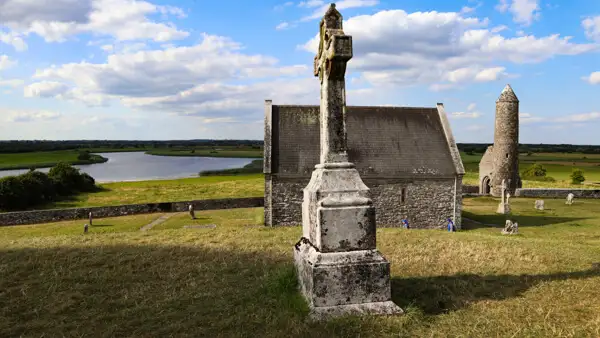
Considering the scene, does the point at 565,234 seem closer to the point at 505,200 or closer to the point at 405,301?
the point at 505,200

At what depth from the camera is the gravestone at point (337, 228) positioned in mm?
5914

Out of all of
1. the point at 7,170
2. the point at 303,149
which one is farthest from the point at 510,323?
the point at 7,170

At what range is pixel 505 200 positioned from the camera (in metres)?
29.2

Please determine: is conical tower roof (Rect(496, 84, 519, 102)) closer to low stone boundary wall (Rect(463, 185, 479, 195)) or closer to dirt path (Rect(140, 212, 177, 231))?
low stone boundary wall (Rect(463, 185, 479, 195))

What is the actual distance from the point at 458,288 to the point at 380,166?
1633 cm

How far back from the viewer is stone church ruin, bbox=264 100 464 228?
22406 millimetres

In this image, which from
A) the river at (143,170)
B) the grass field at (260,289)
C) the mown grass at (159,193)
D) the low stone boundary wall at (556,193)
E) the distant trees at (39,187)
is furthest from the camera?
the river at (143,170)

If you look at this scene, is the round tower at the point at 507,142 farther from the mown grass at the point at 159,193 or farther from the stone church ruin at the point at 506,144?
the mown grass at the point at 159,193

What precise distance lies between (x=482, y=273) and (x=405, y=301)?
8.96 ft

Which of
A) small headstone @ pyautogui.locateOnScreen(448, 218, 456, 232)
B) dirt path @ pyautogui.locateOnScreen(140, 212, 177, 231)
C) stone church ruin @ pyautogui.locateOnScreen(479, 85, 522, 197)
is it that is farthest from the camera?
stone church ruin @ pyautogui.locateOnScreen(479, 85, 522, 197)

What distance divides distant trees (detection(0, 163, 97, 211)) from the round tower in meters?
43.9

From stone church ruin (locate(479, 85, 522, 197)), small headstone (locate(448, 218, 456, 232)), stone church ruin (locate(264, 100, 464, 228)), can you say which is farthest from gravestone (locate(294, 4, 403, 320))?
stone church ruin (locate(479, 85, 522, 197))

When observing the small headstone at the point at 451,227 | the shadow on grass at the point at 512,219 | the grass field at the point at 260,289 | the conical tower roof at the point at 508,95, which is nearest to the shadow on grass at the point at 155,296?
the grass field at the point at 260,289

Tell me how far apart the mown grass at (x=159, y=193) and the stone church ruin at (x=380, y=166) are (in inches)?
669
